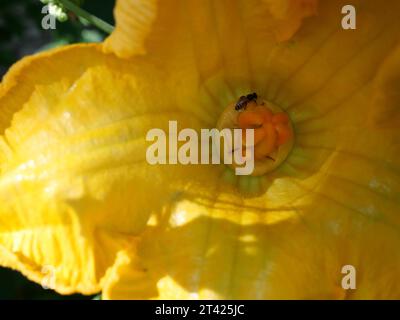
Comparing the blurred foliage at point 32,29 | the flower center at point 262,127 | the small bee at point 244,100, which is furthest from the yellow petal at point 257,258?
the blurred foliage at point 32,29

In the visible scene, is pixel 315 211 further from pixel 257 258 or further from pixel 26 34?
pixel 26 34

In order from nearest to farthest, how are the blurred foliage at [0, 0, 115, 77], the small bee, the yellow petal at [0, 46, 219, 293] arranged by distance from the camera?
the yellow petal at [0, 46, 219, 293] → the small bee → the blurred foliage at [0, 0, 115, 77]

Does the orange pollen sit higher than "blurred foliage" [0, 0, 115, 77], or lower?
lower

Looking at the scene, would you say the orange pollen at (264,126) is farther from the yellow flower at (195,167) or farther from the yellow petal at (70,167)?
the yellow petal at (70,167)

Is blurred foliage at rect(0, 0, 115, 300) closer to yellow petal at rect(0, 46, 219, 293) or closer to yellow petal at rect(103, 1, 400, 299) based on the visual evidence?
yellow petal at rect(0, 46, 219, 293)

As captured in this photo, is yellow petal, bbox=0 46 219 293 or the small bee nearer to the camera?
yellow petal, bbox=0 46 219 293

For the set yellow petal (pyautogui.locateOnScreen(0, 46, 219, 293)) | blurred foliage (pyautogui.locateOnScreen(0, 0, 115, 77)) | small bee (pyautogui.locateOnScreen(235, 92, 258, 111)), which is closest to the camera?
yellow petal (pyautogui.locateOnScreen(0, 46, 219, 293))

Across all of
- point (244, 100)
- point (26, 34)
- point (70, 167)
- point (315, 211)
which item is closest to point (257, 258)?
point (315, 211)

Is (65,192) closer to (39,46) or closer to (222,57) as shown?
(222,57)

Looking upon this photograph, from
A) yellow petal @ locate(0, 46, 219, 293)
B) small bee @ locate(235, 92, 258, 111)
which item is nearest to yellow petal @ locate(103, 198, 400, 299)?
yellow petal @ locate(0, 46, 219, 293)
